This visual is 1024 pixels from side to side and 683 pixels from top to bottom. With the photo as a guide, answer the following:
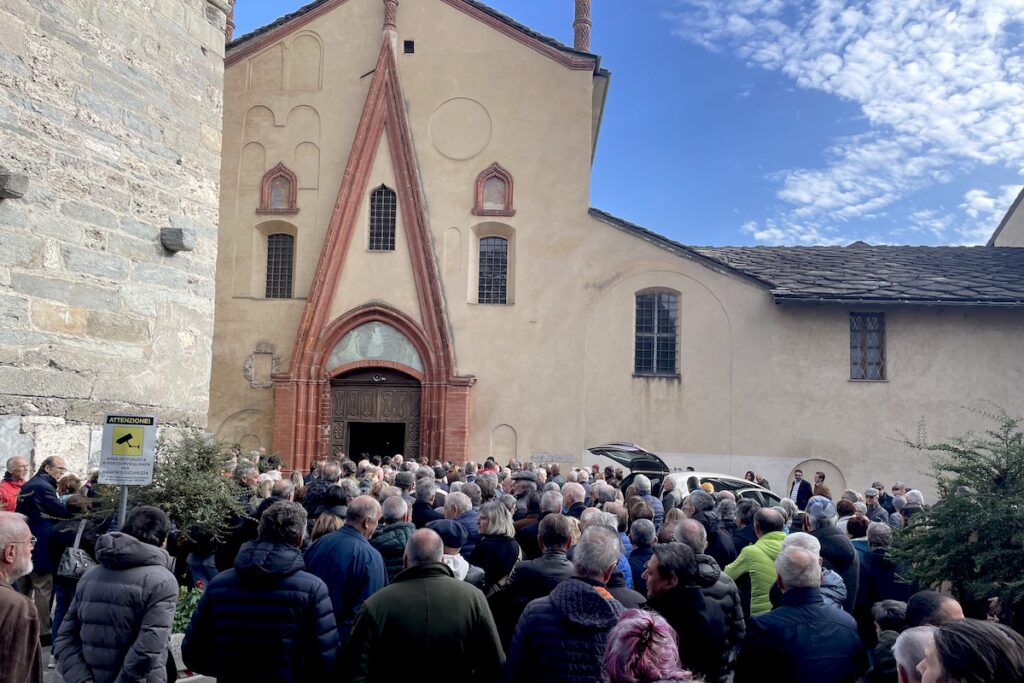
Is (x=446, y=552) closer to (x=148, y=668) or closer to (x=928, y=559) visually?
(x=148, y=668)

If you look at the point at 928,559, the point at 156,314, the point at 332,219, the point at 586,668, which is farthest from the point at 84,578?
the point at 332,219

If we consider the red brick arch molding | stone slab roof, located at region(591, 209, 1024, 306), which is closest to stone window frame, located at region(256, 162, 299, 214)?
the red brick arch molding

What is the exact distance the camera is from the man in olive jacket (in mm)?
4176

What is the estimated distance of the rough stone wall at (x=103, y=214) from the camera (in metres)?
10.1

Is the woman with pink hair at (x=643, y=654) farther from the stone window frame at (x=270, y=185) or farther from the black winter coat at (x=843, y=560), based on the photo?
the stone window frame at (x=270, y=185)

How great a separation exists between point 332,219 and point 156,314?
9.73 m

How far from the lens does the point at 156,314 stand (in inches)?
467

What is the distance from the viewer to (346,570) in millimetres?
5410

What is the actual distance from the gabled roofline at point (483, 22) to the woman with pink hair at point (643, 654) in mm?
20072

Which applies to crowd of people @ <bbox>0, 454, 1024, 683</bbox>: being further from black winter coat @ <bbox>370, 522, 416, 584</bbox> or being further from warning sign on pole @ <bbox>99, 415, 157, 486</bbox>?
warning sign on pole @ <bbox>99, 415, 157, 486</bbox>

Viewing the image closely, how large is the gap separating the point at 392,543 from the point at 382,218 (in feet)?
52.3

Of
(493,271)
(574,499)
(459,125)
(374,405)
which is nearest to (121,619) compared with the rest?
(574,499)

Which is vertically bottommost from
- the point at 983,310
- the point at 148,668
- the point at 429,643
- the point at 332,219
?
the point at 148,668

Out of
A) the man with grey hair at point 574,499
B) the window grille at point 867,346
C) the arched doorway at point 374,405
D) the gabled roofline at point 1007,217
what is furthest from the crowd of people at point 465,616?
the gabled roofline at point 1007,217
